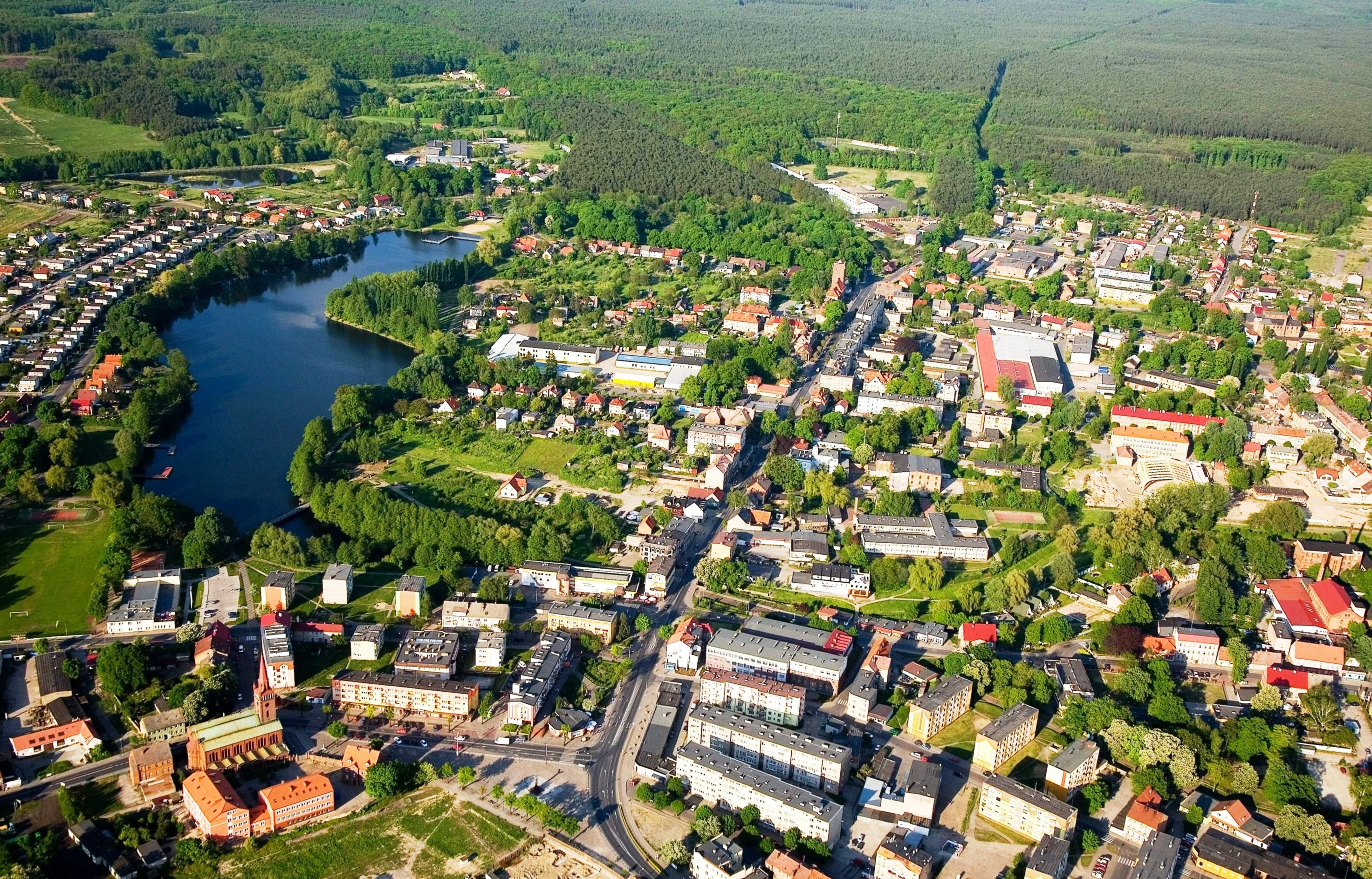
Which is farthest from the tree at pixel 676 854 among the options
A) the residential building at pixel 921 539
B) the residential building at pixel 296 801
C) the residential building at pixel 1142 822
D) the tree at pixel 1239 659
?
the tree at pixel 1239 659

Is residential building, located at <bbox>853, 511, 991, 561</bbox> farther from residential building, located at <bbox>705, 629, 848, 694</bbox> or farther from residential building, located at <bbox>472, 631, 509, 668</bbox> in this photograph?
residential building, located at <bbox>472, 631, 509, 668</bbox>

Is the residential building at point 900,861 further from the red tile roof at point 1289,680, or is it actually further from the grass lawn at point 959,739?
the red tile roof at point 1289,680

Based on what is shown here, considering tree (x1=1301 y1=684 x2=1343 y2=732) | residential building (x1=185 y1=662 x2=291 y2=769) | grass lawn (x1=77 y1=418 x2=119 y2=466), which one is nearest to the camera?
residential building (x1=185 y1=662 x2=291 y2=769)

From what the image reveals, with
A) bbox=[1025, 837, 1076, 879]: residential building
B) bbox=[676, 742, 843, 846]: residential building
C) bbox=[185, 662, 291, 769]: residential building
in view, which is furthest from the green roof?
bbox=[1025, 837, 1076, 879]: residential building

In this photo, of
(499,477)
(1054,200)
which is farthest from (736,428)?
(1054,200)

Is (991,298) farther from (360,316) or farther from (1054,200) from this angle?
(360,316)

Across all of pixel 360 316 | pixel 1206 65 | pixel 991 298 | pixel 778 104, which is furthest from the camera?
pixel 1206 65

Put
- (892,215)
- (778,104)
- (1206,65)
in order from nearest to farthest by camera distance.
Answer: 1. (892,215)
2. (778,104)
3. (1206,65)
